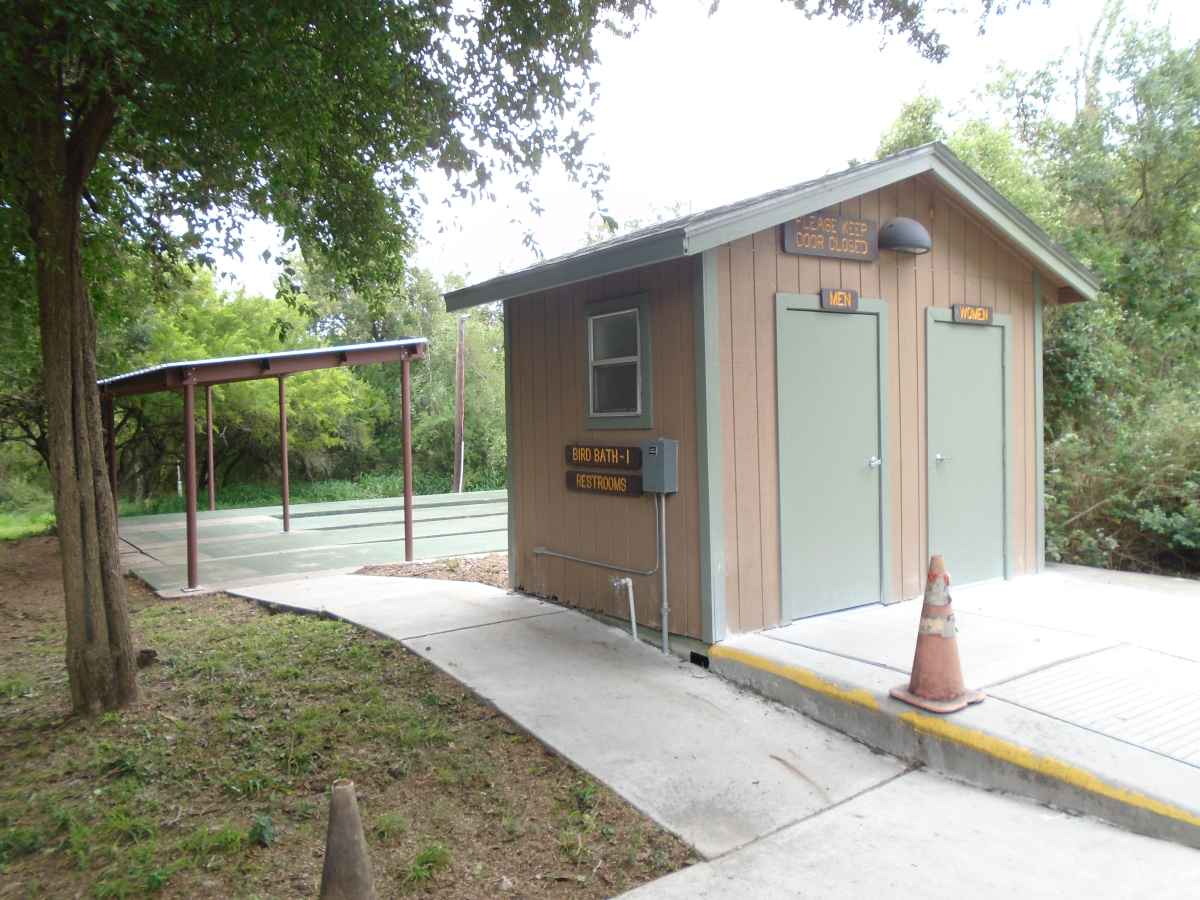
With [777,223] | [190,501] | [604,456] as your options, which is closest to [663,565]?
[604,456]

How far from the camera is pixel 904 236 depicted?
6.21 m

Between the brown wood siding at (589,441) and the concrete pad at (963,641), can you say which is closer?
the concrete pad at (963,641)

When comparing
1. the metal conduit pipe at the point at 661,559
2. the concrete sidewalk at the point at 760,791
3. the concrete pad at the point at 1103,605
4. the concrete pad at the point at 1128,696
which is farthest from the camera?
the metal conduit pipe at the point at 661,559

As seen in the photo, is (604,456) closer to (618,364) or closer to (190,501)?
(618,364)

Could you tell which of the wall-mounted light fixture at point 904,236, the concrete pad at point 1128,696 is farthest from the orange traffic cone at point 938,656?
the wall-mounted light fixture at point 904,236

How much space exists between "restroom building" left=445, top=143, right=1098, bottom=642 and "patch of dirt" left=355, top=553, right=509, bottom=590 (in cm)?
144

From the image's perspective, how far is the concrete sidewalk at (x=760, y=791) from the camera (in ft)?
10.2

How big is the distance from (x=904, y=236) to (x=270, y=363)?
803 centimetres

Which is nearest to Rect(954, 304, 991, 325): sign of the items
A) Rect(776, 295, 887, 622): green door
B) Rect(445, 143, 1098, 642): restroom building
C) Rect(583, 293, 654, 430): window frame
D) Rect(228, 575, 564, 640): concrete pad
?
Rect(445, 143, 1098, 642): restroom building

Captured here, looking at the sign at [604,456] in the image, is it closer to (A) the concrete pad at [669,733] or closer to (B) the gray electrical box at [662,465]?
(B) the gray electrical box at [662,465]

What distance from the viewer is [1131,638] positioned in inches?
211

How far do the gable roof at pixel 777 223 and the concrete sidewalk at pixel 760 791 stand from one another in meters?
2.63

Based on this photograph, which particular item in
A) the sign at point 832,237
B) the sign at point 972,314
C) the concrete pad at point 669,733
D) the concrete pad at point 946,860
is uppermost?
the sign at point 832,237

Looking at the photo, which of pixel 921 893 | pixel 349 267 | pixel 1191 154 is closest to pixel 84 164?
pixel 349 267
